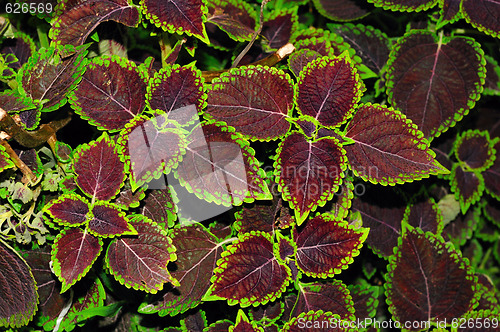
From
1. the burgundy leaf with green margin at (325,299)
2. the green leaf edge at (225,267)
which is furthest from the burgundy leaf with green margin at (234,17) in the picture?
the burgundy leaf with green margin at (325,299)

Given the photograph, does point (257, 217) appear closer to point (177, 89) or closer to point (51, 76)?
point (177, 89)

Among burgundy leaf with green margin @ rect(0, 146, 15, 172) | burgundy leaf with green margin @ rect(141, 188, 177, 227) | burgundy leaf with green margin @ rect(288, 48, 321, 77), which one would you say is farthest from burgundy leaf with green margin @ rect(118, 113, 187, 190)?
burgundy leaf with green margin @ rect(288, 48, 321, 77)

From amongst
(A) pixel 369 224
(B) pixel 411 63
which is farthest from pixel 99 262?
(B) pixel 411 63

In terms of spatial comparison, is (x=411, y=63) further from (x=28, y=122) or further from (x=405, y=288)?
(x=28, y=122)

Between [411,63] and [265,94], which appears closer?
[265,94]

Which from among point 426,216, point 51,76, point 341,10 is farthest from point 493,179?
point 51,76

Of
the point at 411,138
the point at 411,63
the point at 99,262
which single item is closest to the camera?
the point at 411,138
